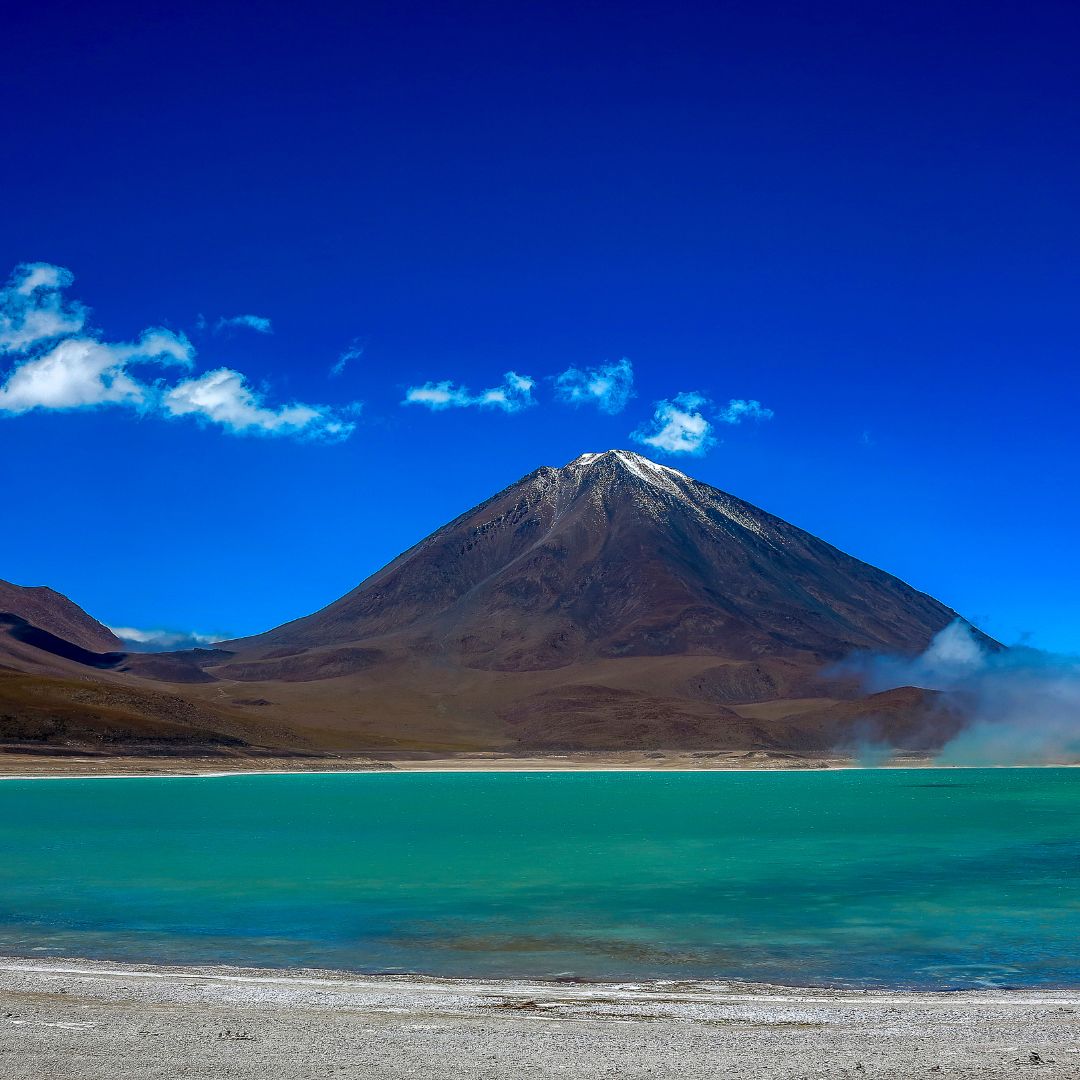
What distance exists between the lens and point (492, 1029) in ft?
52.7

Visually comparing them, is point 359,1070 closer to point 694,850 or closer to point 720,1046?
point 720,1046

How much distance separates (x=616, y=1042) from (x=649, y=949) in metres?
9.53

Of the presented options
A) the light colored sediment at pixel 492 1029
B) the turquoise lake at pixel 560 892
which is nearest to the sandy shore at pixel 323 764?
the turquoise lake at pixel 560 892

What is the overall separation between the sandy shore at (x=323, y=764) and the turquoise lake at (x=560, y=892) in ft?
178

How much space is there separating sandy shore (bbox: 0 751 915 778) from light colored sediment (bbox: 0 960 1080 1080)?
107319 mm

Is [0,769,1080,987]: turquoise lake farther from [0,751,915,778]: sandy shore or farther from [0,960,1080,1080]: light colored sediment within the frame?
[0,751,915,778]: sandy shore

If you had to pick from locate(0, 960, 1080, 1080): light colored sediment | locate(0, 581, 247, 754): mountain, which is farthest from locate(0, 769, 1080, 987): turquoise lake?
locate(0, 581, 247, 754): mountain

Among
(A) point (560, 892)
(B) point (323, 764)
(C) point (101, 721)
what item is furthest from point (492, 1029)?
(B) point (323, 764)

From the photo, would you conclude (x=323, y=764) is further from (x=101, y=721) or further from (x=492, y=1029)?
(x=492, y=1029)

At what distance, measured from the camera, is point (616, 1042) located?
50.5 ft

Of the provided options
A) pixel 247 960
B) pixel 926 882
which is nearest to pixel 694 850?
pixel 926 882

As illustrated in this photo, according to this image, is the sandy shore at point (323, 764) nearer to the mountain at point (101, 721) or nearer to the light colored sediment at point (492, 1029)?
the mountain at point (101, 721)

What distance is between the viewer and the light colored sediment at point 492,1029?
45.2ft

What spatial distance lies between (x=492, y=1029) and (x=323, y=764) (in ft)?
502
